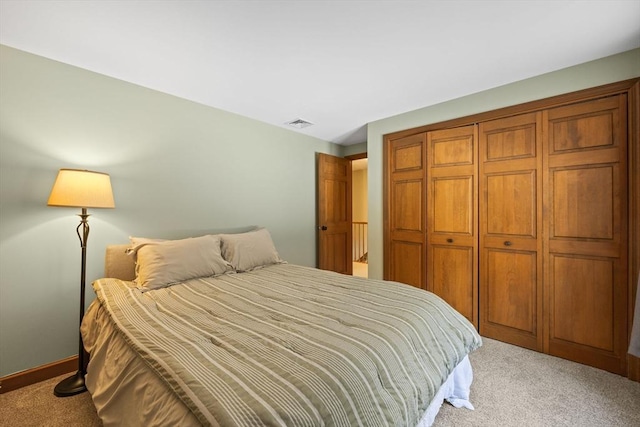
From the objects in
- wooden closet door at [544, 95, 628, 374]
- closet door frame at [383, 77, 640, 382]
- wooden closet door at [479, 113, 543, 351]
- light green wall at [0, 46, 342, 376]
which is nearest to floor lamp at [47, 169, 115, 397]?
light green wall at [0, 46, 342, 376]

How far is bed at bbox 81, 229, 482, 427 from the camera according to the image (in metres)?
0.86

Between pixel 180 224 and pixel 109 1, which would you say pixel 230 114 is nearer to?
pixel 180 224

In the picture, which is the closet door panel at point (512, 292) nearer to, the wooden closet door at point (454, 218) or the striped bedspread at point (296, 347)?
the wooden closet door at point (454, 218)

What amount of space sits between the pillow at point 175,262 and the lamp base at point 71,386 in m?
0.75

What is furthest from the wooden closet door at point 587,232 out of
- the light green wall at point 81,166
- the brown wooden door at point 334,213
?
the light green wall at point 81,166

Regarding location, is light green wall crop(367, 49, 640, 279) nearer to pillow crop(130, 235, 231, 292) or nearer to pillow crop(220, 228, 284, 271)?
pillow crop(220, 228, 284, 271)

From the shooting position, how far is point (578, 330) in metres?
2.28

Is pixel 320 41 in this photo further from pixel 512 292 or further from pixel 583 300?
pixel 583 300

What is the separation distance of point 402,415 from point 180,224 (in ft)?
8.53

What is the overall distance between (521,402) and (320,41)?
9.15 ft

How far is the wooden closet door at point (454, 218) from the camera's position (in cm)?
287

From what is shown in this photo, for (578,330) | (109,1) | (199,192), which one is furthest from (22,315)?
(578,330)

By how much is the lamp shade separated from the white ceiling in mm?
952

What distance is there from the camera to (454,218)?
3.00m
